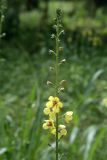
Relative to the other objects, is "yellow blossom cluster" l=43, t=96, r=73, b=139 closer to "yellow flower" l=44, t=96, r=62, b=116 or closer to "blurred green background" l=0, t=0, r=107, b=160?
"yellow flower" l=44, t=96, r=62, b=116

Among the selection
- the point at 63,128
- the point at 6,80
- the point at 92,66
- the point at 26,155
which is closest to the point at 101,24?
the point at 92,66

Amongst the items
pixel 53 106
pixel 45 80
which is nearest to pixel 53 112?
pixel 53 106

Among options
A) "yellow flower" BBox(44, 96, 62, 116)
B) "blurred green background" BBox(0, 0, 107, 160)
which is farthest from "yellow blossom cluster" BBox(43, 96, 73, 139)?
"blurred green background" BBox(0, 0, 107, 160)

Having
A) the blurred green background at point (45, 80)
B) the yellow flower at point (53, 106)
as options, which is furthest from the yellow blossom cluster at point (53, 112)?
the blurred green background at point (45, 80)

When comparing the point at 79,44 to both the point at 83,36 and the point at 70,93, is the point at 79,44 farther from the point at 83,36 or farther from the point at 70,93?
the point at 70,93

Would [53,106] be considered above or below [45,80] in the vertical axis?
below

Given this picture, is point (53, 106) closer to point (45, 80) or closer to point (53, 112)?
point (53, 112)

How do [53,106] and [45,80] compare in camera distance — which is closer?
[53,106]

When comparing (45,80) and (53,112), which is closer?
(53,112)

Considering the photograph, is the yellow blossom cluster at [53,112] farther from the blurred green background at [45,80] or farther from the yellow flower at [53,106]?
the blurred green background at [45,80]
